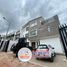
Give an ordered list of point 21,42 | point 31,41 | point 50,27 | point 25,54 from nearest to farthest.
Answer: point 25,54 → point 21,42 → point 50,27 → point 31,41

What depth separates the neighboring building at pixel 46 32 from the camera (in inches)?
639

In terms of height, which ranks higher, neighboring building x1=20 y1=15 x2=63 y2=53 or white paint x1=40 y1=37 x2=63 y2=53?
neighboring building x1=20 y1=15 x2=63 y2=53

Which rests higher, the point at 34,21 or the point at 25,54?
the point at 34,21

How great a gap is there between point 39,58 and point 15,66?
3898 mm

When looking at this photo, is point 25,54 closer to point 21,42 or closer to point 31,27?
point 21,42

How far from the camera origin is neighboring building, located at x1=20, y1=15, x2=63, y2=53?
1623 centimetres

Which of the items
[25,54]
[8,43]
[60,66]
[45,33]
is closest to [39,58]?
[60,66]

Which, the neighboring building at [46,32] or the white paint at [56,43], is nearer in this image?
the white paint at [56,43]

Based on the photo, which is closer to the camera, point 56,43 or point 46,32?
point 56,43

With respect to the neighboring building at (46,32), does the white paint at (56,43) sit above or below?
below

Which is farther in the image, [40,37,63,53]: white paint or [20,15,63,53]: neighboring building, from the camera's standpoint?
[20,15,63,53]: neighboring building

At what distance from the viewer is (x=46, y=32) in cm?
2011

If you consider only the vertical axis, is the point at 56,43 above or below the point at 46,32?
below

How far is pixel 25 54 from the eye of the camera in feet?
15.2
